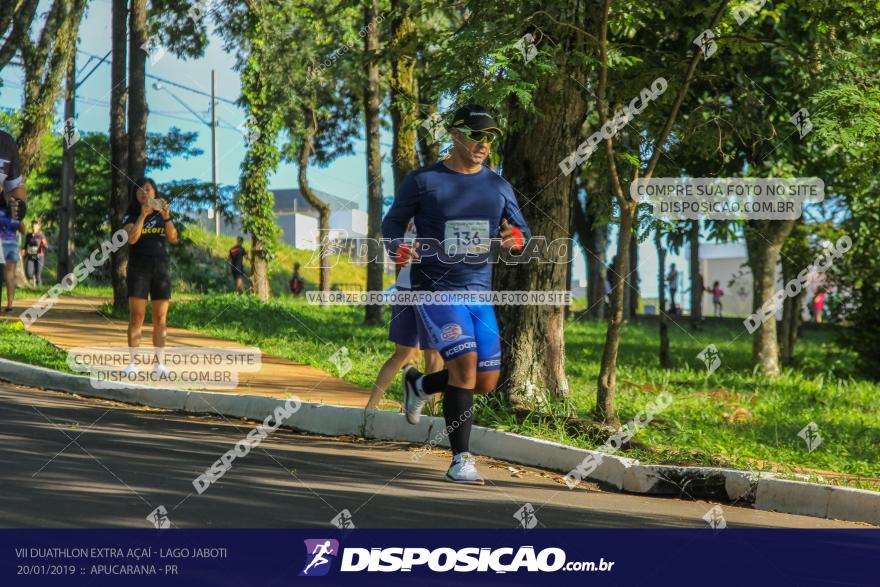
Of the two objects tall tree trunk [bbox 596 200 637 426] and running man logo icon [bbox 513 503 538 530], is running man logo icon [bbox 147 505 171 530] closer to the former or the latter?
running man logo icon [bbox 513 503 538 530]

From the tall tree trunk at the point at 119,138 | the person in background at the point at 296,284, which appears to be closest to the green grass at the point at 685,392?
the tall tree trunk at the point at 119,138

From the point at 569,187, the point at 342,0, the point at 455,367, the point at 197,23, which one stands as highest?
the point at 197,23

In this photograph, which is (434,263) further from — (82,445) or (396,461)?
(82,445)

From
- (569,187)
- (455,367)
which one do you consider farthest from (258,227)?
(455,367)

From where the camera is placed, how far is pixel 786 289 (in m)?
16.5

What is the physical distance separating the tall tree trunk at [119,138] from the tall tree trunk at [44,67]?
683cm

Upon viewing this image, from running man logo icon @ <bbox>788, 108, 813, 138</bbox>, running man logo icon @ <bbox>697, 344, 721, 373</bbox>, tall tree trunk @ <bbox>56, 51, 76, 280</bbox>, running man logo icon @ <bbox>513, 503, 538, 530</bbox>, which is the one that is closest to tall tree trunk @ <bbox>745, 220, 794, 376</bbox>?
running man logo icon @ <bbox>697, 344, 721, 373</bbox>

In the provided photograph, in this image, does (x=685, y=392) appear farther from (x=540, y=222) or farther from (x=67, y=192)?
(x=67, y=192)

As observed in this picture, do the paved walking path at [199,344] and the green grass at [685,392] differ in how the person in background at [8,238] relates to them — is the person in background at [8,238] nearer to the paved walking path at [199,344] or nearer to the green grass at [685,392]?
the paved walking path at [199,344]

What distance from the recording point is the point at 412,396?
22.4ft

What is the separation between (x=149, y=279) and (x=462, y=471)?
538 cm

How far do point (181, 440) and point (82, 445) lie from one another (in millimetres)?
928

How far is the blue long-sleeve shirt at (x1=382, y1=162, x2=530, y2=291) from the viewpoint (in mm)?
6020

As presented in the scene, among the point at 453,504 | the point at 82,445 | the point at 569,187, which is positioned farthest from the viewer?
the point at 569,187
